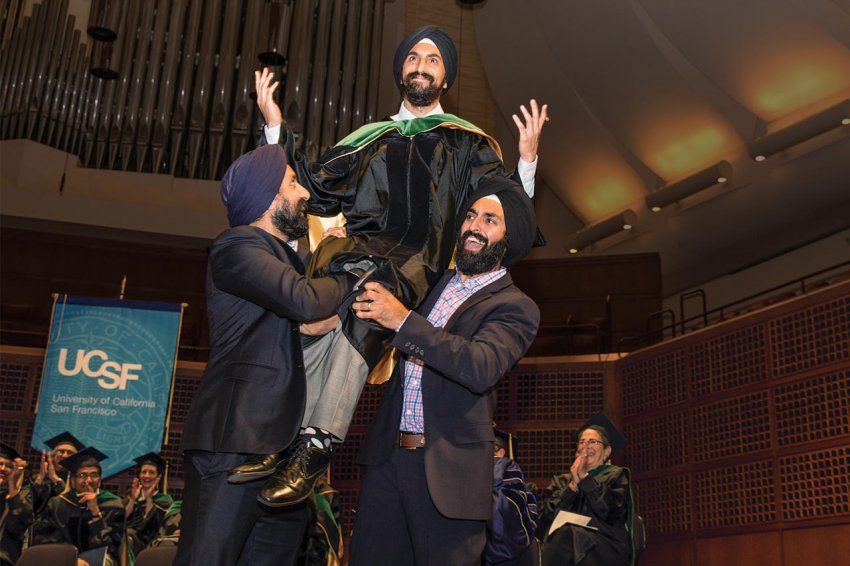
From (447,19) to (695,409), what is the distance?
676cm

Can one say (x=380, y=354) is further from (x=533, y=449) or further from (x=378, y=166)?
(x=533, y=449)

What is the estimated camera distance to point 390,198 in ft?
10.8

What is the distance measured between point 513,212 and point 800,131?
6.98 m

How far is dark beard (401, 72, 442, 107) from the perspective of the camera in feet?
11.4

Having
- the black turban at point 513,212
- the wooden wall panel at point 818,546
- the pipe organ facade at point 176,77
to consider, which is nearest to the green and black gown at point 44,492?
the pipe organ facade at point 176,77

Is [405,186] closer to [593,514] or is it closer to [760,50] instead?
[593,514]

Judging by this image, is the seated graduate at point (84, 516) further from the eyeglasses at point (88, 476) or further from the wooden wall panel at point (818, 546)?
the wooden wall panel at point (818, 546)

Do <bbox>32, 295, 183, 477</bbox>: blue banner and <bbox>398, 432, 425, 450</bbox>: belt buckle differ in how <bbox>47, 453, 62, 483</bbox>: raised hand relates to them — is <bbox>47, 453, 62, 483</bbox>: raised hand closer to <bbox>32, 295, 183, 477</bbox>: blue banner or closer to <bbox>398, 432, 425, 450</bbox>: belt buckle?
<bbox>32, 295, 183, 477</bbox>: blue banner

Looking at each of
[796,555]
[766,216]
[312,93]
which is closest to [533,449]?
[796,555]

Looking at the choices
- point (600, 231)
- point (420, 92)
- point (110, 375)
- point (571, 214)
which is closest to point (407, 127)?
point (420, 92)

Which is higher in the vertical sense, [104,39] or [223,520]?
[104,39]

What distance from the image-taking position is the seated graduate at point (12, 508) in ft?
23.0

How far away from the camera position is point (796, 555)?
24.4 ft

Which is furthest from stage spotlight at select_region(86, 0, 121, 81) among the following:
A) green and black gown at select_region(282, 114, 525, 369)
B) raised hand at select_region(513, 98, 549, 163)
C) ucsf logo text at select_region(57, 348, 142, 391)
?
raised hand at select_region(513, 98, 549, 163)
